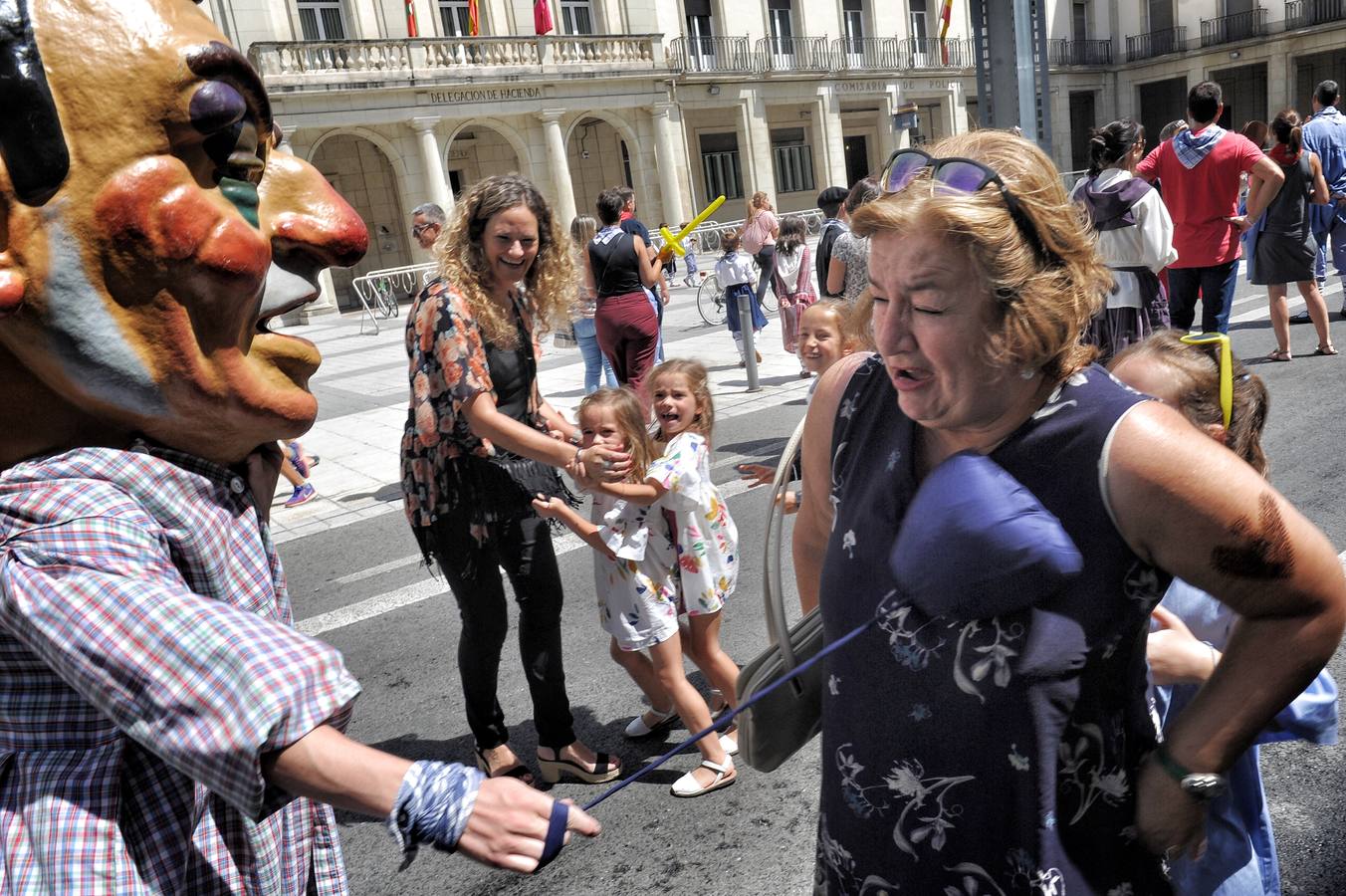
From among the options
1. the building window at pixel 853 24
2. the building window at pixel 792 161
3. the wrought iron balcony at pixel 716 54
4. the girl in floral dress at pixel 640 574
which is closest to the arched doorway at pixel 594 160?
the wrought iron balcony at pixel 716 54

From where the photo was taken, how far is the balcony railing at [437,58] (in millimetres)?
21438

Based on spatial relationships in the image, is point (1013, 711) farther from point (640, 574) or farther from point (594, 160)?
point (594, 160)

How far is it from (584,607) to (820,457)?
2980mm

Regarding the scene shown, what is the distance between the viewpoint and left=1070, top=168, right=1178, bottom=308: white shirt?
204 inches

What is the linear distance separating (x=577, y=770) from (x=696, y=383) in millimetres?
1314

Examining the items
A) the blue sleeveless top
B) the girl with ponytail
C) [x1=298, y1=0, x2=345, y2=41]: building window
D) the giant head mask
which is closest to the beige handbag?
the blue sleeveless top

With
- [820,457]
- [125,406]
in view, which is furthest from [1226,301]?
[125,406]

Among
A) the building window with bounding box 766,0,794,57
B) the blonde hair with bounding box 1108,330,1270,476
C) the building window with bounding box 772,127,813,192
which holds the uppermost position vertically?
the building window with bounding box 766,0,794,57

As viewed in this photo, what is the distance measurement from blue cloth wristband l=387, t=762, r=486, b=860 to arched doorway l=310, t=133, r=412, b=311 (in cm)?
2558

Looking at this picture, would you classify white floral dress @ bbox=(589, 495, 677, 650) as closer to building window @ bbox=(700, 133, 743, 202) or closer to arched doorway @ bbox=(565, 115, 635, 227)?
arched doorway @ bbox=(565, 115, 635, 227)

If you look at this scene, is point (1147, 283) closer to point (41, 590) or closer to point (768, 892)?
point (768, 892)

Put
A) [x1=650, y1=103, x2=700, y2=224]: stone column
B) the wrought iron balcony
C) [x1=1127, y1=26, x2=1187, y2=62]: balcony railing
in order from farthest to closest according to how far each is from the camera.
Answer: [x1=1127, y1=26, x2=1187, y2=62]: balcony railing < the wrought iron balcony < [x1=650, y1=103, x2=700, y2=224]: stone column

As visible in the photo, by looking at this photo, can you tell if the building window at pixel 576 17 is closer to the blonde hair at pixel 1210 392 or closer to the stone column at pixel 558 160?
the stone column at pixel 558 160

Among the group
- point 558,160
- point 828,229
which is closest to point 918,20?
point 558,160
